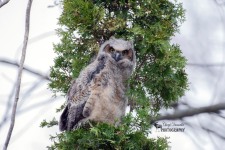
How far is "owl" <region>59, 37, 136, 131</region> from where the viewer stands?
4.55m

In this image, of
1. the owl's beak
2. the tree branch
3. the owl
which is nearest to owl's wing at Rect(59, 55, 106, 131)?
the owl

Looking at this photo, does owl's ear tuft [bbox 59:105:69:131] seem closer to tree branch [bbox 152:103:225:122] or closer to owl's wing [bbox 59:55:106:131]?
owl's wing [bbox 59:55:106:131]

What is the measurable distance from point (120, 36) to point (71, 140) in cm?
107

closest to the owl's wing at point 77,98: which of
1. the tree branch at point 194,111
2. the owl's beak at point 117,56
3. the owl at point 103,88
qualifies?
the owl at point 103,88

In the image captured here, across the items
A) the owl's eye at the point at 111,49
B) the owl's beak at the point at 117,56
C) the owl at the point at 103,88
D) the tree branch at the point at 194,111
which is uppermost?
the owl's eye at the point at 111,49

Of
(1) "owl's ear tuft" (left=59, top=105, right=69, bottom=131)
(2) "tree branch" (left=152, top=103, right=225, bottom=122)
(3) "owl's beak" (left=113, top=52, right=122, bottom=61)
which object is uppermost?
(3) "owl's beak" (left=113, top=52, right=122, bottom=61)

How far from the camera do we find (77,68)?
484cm

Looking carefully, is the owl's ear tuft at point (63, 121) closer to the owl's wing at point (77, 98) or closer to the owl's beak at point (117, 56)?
the owl's wing at point (77, 98)

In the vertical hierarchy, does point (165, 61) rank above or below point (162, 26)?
below

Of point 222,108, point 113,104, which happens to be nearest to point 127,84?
point 113,104

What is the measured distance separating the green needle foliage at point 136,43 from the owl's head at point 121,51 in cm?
8

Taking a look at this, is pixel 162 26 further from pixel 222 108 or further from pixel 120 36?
pixel 222 108

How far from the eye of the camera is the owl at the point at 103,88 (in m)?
4.55

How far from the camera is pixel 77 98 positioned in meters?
4.54
